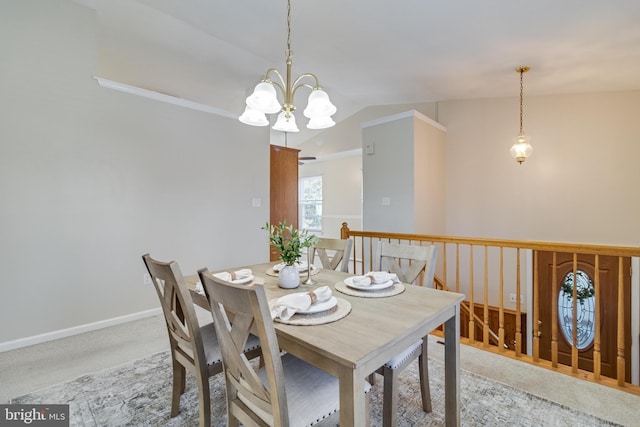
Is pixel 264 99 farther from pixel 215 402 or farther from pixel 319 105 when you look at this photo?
pixel 215 402

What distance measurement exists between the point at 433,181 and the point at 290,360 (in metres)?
3.85

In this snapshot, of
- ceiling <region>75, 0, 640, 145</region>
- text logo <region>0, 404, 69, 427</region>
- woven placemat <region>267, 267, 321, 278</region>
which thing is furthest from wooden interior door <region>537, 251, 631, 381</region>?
text logo <region>0, 404, 69, 427</region>

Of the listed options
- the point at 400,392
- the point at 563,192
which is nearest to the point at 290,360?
the point at 400,392

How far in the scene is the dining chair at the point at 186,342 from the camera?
4.41 ft

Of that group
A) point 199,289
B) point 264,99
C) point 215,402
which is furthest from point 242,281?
point 264,99

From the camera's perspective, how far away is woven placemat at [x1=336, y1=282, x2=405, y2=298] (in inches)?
59.5

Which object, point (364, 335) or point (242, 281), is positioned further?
point (242, 281)

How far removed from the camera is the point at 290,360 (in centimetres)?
139

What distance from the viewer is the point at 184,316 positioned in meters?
1.39

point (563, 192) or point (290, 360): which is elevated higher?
point (563, 192)

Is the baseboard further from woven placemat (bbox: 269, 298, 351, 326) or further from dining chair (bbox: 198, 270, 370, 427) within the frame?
woven placemat (bbox: 269, 298, 351, 326)

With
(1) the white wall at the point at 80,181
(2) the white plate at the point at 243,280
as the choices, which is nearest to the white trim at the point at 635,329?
(2) the white plate at the point at 243,280

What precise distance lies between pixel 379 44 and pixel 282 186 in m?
2.68

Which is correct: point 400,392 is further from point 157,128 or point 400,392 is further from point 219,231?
point 157,128
